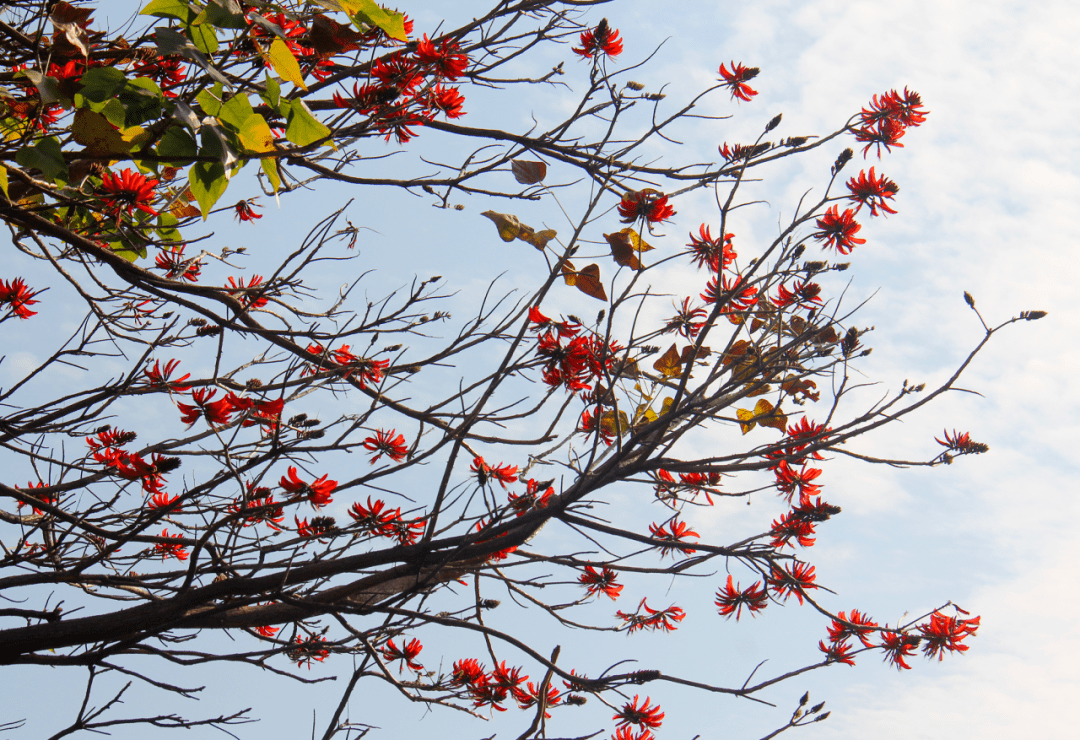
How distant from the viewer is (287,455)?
2299mm

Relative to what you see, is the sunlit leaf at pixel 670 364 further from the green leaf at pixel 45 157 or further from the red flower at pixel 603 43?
the green leaf at pixel 45 157

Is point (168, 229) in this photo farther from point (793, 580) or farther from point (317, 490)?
point (793, 580)

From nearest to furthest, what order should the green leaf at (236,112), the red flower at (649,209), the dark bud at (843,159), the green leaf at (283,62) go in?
the green leaf at (283,62), the green leaf at (236,112), the dark bud at (843,159), the red flower at (649,209)

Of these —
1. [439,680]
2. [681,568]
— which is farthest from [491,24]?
[439,680]

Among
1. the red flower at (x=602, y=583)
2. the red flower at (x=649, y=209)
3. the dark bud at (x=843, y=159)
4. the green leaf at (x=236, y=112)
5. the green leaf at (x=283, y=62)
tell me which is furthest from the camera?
the red flower at (x=602, y=583)

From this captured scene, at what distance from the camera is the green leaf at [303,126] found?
1840 mm

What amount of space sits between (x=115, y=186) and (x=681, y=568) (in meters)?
2.10

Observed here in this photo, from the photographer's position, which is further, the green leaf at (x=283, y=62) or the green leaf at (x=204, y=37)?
the green leaf at (x=204, y=37)

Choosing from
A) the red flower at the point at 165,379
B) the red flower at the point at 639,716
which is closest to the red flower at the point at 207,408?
the red flower at the point at 165,379

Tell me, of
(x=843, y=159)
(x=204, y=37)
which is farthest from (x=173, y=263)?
(x=843, y=159)

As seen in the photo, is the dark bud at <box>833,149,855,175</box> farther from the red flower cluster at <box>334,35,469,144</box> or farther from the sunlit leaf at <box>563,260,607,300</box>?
the red flower cluster at <box>334,35,469,144</box>

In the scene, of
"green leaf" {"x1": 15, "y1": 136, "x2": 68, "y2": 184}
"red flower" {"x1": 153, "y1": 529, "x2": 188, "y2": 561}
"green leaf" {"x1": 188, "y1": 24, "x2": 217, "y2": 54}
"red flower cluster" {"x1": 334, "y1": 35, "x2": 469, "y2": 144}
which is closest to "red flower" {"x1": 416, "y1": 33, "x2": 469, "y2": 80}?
"red flower cluster" {"x1": 334, "y1": 35, "x2": 469, "y2": 144}

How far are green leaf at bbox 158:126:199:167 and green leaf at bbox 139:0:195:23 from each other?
0.26 m

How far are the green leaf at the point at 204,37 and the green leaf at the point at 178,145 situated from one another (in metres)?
0.22
